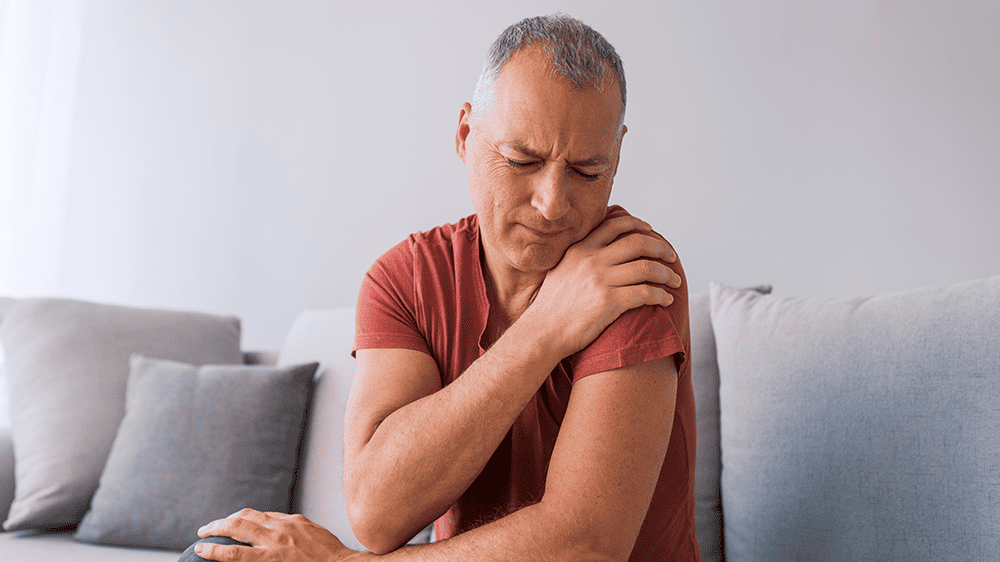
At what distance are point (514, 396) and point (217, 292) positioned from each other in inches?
76.7

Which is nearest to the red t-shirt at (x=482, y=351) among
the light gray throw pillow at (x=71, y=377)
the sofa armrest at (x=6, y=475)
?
the light gray throw pillow at (x=71, y=377)

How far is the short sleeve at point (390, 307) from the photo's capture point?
3.47 feet

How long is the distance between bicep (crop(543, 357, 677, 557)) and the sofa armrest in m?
1.74

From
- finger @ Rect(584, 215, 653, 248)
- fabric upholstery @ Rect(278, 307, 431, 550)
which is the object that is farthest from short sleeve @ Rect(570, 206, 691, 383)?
fabric upholstery @ Rect(278, 307, 431, 550)

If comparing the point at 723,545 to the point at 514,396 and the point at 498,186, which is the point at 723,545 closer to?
the point at 514,396

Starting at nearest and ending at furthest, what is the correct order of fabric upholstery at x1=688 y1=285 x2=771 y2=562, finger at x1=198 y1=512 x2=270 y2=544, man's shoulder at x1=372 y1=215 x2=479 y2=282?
finger at x1=198 y1=512 x2=270 y2=544 → man's shoulder at x1=372 y1=215 x2=479 y2=282 → fabric upholstery at x1=688 y1=285 x2=771 y2=562

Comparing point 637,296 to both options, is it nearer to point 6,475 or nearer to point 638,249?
point 638,249

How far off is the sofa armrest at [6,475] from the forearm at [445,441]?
149 cm

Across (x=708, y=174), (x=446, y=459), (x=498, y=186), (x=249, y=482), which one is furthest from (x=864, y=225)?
(x=249, y=482)

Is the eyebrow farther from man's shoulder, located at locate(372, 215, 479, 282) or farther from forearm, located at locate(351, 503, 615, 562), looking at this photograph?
forearm, located at locate(351, 503, 615, 562)

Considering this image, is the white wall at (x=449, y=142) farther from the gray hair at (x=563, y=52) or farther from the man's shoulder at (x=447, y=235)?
the gray hair at (x=563, y=52)

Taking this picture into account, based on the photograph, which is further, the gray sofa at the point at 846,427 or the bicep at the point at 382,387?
the gray sofa at the point at 846,427

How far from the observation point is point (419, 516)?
91 centimetres

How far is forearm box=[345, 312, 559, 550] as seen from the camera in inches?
34.5
